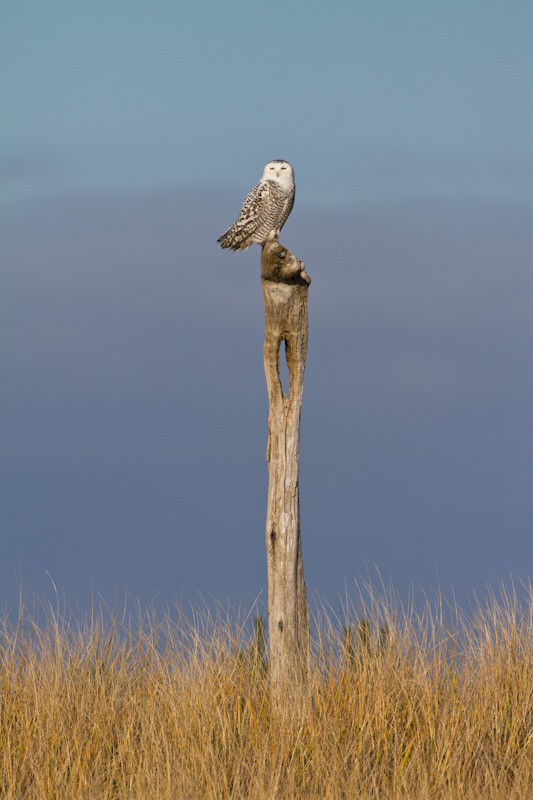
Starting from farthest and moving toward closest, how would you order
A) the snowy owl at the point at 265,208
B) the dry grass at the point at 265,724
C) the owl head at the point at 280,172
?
the owl head at the point at 280,172 → the snowy owl at the point at 265,208 → the dry grass at the point at 265,724

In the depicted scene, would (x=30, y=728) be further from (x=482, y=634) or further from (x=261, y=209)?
(x=261, y=209)

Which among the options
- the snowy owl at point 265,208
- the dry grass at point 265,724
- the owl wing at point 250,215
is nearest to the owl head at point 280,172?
the snowy owl at point 265,208

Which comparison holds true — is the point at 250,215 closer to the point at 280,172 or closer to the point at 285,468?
the point at 280,172

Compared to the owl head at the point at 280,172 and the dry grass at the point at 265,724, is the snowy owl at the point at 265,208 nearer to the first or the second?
the owl head at the point at 280,172

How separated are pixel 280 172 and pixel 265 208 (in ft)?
1.42

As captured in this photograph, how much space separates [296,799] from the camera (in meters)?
4.90

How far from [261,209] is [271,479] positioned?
107 inches

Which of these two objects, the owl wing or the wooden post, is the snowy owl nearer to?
the owl wing

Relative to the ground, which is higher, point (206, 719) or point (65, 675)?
point (65, 675)

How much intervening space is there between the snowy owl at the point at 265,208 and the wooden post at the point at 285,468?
1095 millimetres

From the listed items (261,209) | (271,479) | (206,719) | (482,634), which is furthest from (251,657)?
(261,209)

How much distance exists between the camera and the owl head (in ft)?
25.8

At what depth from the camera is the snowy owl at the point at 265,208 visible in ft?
25.4

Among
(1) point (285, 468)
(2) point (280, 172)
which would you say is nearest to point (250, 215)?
(2) point (280, 172)
